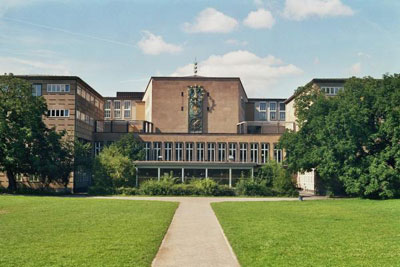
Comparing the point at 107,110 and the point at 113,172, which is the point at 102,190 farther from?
the point at 107,110

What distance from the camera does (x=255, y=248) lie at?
17.0 meters

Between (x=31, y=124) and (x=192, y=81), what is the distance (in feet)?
111

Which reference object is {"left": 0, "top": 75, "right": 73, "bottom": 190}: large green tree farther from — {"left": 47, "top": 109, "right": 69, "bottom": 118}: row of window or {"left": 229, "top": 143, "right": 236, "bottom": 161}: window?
{"left": 229, "top": 143, "right": 236, "bottom": 161}: window

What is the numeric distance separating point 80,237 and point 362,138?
3379 centimetres

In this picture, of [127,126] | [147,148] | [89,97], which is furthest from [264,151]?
[89,97]

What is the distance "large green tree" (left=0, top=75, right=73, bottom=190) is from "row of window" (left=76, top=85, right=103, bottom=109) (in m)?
10.1

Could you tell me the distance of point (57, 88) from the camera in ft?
193

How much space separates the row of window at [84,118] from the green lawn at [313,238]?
1392 inches

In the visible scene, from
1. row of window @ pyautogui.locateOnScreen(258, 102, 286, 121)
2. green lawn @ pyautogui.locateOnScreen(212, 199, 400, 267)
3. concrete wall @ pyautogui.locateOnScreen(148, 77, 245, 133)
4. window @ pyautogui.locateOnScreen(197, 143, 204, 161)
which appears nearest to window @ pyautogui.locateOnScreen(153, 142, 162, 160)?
window @ pyautogui.locateOnScreen(197, 143, 204, 161)

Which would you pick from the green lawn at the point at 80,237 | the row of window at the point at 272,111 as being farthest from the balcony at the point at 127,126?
the green lawn at the point at 80,237

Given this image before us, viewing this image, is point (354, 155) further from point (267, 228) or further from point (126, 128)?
point (126, 128)

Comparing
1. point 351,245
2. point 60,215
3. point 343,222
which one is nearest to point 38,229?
point 60,215

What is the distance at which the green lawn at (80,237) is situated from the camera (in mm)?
14991

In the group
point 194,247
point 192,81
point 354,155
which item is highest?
point 192,81
